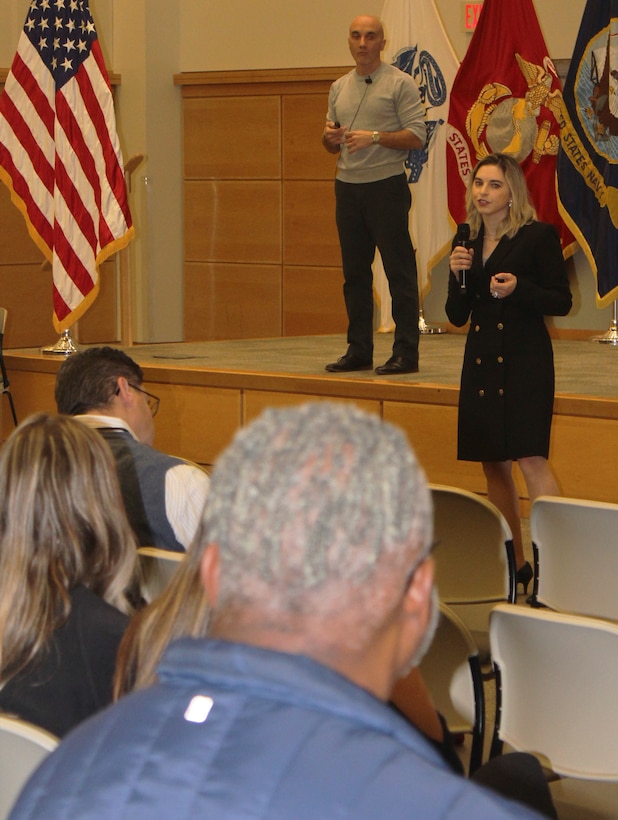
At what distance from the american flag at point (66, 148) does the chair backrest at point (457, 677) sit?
4578 mm

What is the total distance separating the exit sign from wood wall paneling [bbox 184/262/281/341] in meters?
2.52

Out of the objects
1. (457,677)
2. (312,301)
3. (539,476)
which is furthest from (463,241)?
(312,301)

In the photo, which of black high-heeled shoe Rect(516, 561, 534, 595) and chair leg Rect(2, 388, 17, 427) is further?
chair leg Rect(2, 388, 17, 427)

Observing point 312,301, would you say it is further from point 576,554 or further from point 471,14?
point 576,554

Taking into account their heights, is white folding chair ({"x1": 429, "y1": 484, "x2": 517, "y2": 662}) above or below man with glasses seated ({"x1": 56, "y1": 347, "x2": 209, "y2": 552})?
below

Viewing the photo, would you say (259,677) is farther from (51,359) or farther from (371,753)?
(51,359)

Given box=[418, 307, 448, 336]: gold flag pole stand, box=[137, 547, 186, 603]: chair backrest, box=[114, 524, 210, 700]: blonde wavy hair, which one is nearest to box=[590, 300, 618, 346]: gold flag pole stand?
box=[418, 307, 448, 336]: gold flag pole stand

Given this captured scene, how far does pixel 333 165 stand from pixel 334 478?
8.58 meters

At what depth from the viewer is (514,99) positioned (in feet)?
25.2

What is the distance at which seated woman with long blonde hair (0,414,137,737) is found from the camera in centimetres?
165

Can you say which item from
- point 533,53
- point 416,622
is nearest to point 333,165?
point 533,53

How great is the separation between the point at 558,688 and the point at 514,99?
20.3ft

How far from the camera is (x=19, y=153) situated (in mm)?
6512

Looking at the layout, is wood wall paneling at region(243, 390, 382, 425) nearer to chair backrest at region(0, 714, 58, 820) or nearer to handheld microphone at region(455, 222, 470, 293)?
handheld microphone at region(455, 222, 470, 293)
